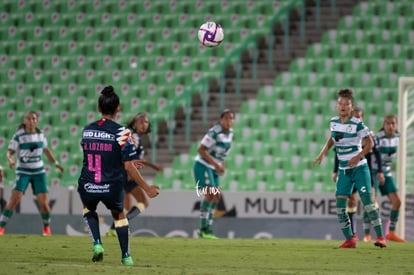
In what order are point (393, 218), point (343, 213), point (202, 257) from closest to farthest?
point (202, 257)
point (343, 213)
point (393, 218)

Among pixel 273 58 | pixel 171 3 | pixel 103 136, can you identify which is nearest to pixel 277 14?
pixel 273 58

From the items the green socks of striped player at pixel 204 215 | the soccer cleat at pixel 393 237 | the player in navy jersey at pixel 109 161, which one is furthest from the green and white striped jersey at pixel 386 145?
the player in navy jersey at pixel 109 161

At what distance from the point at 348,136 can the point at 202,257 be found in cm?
292

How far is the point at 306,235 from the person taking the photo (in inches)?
747

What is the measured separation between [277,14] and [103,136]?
1417 cm

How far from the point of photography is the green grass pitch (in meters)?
9.41

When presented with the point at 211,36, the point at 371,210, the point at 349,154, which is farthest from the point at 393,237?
the point at 211,36

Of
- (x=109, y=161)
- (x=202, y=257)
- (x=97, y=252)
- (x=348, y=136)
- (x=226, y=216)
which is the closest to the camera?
(x=109, y=161)

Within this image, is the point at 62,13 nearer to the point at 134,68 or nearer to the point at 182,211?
the point at 134,68

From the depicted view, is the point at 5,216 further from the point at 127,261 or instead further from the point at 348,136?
the point at 127,261

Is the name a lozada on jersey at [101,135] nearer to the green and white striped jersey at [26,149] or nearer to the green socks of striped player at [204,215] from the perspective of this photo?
the green and white striped jersey at [26,149]

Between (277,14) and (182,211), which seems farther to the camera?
(277,14)

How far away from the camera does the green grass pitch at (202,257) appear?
941cm

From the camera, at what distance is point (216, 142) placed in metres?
16.5
